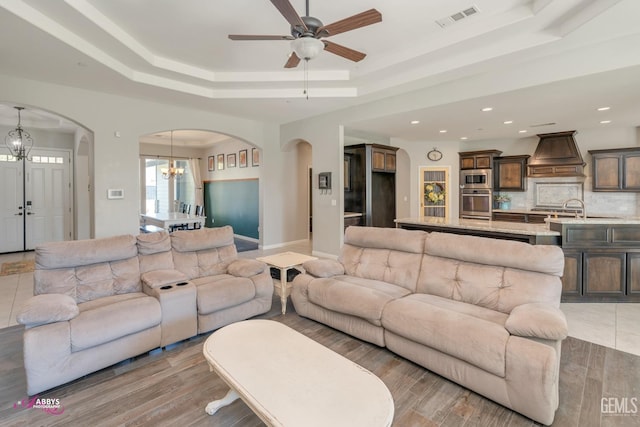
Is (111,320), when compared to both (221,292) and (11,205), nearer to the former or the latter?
(221,292)

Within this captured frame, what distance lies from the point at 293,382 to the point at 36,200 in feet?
28.1

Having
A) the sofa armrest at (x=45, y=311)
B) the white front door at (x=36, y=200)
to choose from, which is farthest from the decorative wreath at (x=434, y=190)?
the white front door at (x=36, y=200)

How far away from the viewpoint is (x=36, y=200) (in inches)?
286

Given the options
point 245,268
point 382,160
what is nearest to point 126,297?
point 245,268

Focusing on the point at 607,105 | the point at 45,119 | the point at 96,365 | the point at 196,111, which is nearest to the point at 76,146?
the point at 45,119

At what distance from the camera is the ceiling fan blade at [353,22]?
2.39 m

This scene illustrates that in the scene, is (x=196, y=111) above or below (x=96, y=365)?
above

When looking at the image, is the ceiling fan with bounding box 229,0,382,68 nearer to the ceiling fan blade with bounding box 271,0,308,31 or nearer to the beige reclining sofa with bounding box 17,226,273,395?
the ceiling fan blade with bounding box 271,0,308,31

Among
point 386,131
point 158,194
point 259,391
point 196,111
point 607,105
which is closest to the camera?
point 259,391

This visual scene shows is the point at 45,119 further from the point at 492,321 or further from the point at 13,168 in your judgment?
the point at 492,321

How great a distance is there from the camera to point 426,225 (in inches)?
194

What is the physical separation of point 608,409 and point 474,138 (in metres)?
7.30

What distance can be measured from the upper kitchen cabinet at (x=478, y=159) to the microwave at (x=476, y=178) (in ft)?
0.41

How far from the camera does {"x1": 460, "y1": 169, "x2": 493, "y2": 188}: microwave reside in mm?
8188
